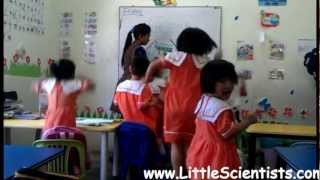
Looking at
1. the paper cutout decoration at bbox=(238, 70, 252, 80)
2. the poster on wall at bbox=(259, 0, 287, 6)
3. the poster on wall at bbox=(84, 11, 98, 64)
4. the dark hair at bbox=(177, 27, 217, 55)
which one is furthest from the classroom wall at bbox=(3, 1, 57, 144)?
the poster on wall at bbox=(259, 0, 287, 6)

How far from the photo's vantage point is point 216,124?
0.92 m

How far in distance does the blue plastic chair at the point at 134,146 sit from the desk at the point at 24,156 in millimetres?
230

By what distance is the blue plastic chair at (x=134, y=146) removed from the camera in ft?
3.76

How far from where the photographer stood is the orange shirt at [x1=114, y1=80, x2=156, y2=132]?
1.22m

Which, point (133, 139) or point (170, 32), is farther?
point (170, 32)

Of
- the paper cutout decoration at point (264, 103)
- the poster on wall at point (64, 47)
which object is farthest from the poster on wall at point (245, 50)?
the poster on wall at point (64, 47)

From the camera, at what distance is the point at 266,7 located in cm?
137

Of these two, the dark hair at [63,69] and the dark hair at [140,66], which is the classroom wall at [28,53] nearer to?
the dark hair at [63,69]

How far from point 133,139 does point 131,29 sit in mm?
347

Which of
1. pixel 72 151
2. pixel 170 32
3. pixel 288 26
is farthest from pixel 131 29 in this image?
pixel 288 26

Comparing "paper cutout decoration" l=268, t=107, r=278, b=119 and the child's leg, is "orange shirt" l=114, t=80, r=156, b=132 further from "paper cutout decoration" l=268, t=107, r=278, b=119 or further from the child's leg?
"paper cutout decoration" l=268, t=107, r=278, b=119

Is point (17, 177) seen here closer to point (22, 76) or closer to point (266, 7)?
point (22, 76)

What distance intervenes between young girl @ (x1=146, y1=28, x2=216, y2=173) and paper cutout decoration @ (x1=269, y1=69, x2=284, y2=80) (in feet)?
1.29

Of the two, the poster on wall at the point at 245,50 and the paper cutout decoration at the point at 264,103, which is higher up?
the poster on wall at the point at 245,50
